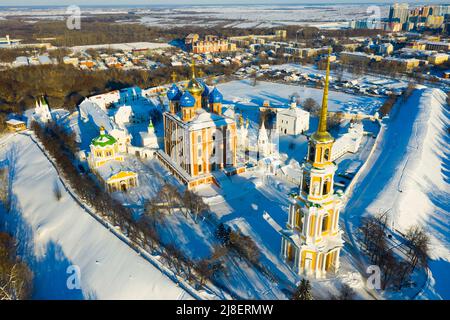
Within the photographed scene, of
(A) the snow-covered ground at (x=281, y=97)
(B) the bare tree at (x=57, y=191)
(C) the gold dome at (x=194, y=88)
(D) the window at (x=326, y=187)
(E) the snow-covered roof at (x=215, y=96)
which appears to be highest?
(C) the gold dome at (x=194, y=88)

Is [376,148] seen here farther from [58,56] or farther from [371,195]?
[58,56]

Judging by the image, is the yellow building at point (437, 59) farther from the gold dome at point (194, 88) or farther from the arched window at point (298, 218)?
the arched window at point (298, 218)

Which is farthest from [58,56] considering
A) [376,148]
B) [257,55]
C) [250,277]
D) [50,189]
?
[250,277]

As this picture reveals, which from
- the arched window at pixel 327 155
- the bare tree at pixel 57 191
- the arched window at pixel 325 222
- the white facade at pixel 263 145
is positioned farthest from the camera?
the white facade at pixel 263 145

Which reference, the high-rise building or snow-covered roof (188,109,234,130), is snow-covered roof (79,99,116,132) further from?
the high-rise building

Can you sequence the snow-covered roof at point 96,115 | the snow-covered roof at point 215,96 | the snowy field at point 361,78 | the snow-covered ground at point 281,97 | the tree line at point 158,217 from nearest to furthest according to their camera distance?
the tree line at point 158,217 → the snow-covered roof at point 215,96 → the snow-covered roof at point 96,115 → the snow-covered ground at point 281,97 → the snowy field at point 361,78

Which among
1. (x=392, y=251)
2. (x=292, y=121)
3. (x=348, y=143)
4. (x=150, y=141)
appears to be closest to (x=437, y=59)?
(x=292, y=121)

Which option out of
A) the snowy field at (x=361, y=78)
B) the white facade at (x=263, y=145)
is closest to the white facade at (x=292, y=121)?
the white facade at (x=263, y=145)
